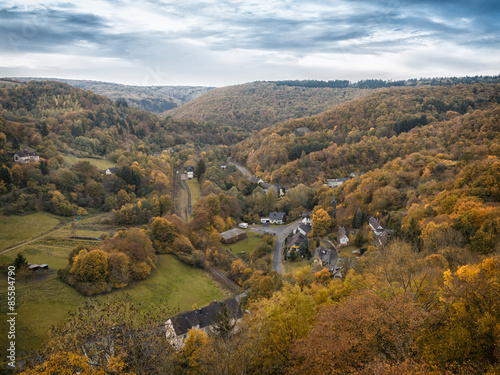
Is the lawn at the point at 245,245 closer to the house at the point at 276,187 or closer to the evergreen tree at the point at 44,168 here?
the house at the point at 276,187

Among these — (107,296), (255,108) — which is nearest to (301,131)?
(107,296)

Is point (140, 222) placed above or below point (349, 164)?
below

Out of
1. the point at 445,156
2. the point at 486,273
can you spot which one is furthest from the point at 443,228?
the point at 445,156

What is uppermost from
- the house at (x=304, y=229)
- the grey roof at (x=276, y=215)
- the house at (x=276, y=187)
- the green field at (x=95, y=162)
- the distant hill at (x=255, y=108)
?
the distant hill at (x=255, y=108)

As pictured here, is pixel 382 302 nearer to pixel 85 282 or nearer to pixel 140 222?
pixel 85 282

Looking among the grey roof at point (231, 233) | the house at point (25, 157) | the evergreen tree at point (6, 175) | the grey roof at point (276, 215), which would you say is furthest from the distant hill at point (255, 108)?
the evergreen tree at point (6, 175)

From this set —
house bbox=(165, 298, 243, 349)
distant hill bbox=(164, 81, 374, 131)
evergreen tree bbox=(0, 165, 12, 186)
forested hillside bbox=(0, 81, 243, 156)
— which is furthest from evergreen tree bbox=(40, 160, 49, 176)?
distant hill bbox=(164, 81, 374, 131)
